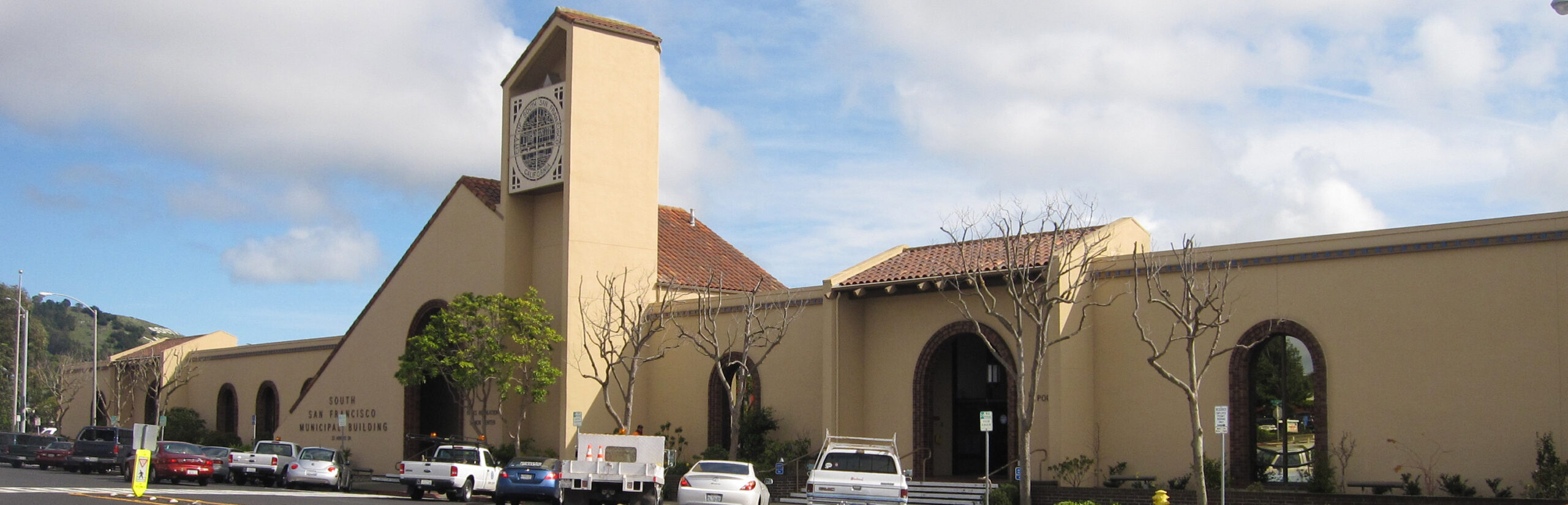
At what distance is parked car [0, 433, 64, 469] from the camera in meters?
48.1

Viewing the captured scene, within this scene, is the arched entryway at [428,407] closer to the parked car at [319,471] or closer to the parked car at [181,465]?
the parked car at [319,471]

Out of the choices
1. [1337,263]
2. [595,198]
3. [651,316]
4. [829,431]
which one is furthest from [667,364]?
[1337,263]

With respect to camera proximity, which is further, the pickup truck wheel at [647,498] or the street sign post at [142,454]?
the street sign post at [142,454]

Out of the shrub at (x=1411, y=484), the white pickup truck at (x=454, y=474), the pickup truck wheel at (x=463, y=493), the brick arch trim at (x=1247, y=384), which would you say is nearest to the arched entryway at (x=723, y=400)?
the white pickup truck at (x=454, y=474)

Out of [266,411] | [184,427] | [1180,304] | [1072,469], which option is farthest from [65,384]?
[1180,304]

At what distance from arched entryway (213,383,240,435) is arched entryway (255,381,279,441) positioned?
7.89 ft

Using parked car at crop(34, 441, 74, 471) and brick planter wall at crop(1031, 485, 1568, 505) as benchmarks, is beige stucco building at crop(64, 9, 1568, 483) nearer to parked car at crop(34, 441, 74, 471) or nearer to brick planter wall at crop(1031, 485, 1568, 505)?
brick planter wall at crop(1031, 485, 1568, 505)

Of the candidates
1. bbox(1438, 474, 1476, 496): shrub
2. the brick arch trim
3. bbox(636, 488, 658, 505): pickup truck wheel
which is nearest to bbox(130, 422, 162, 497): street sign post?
bbox(636, 488, 658, 505): pickup truck wheel

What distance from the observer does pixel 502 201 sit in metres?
37.5

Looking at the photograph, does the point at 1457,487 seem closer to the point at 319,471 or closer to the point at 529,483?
the point at 529,483

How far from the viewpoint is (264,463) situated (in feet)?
119

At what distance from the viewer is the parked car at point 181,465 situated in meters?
34.5

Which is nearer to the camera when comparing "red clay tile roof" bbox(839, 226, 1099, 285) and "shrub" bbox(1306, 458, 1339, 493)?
"shrub" bbox(1306, 458, 1339, 493)

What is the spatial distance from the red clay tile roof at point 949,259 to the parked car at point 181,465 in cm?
1712
